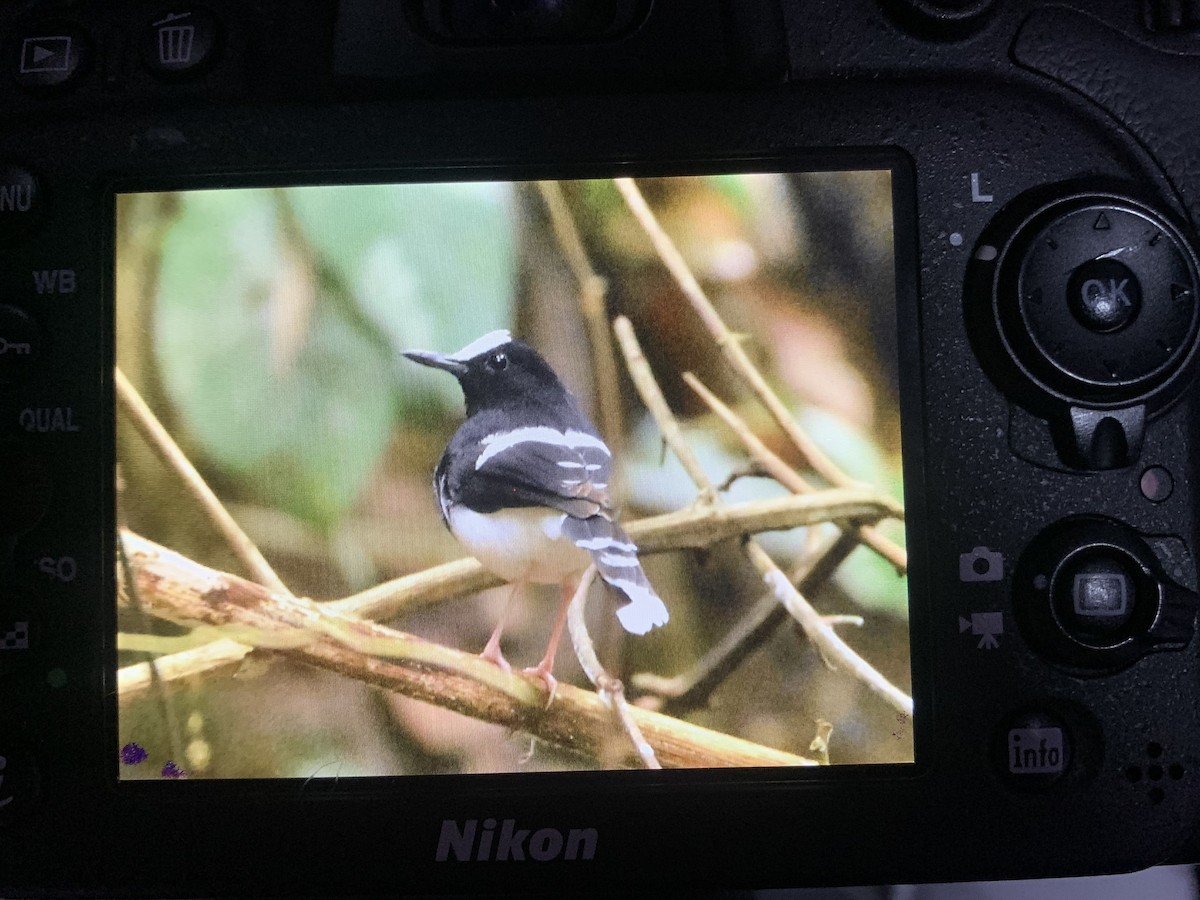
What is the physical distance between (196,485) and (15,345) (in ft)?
0.27

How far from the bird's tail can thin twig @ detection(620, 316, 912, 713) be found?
4cm

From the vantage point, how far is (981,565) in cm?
33

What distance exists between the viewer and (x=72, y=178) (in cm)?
34

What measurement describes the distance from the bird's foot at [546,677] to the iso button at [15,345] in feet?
0.69

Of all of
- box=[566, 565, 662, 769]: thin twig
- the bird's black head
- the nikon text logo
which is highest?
the bird's black head

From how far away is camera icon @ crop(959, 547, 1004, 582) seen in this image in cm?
33

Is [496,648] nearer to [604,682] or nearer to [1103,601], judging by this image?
[604,682]

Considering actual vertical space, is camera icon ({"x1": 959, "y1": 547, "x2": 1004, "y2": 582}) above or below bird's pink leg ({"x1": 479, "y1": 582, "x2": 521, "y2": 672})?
above

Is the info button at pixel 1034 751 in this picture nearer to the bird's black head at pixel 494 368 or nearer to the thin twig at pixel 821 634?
the thin twig at pixel 821 634

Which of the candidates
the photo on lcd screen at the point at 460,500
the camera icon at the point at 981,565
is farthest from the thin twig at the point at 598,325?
the camera icon at the point at 981,565

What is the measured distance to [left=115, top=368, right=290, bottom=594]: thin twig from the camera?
33cm

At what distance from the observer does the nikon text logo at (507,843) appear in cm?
33

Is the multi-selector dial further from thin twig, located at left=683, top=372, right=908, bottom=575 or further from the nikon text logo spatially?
the nikon text logo

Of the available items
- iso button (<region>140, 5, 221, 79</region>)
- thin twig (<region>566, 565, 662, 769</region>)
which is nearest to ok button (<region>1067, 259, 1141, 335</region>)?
thin twig (<region>566, 565, 662, 769</region>)
